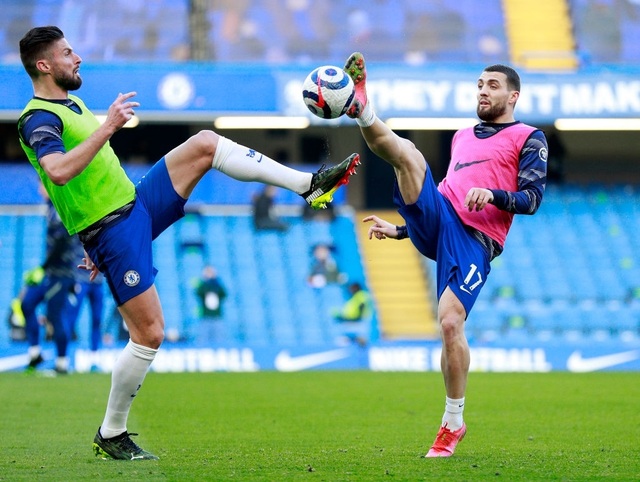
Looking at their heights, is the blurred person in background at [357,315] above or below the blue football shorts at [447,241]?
below

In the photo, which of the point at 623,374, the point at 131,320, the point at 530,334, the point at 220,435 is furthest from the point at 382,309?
the point at 131,320

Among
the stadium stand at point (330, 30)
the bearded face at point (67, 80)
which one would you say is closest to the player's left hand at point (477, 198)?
the bearded face at point (67, 80)

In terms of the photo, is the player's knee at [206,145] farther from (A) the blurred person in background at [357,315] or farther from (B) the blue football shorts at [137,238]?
(A) the blurred person in background at [357,315]

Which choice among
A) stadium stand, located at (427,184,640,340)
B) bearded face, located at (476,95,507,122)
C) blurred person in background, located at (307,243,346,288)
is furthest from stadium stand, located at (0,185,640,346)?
bearded face, located at (476,95,507,122)

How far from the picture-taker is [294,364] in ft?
60.7

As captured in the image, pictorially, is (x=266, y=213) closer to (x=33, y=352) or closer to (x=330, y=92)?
(x=33, y=352)

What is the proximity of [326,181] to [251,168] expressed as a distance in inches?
17.6

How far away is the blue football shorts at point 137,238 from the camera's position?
6.40 m

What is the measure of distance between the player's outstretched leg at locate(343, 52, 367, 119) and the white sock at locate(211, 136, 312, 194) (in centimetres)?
45

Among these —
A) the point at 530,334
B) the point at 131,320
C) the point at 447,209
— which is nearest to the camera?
the point at 131,320

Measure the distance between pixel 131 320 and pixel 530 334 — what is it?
661 inches

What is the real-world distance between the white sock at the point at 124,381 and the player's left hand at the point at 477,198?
197 centimetres

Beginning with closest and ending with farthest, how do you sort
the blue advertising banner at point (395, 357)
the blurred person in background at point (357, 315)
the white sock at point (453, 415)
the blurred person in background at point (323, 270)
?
the white sock at point (453, 415) < the blue advertising banner at point (395, 357) < the blurred person in background at point (357, 315) < the blurred person in background at point (323, 270)

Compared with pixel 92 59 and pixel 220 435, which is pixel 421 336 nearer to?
pixel 92 59
